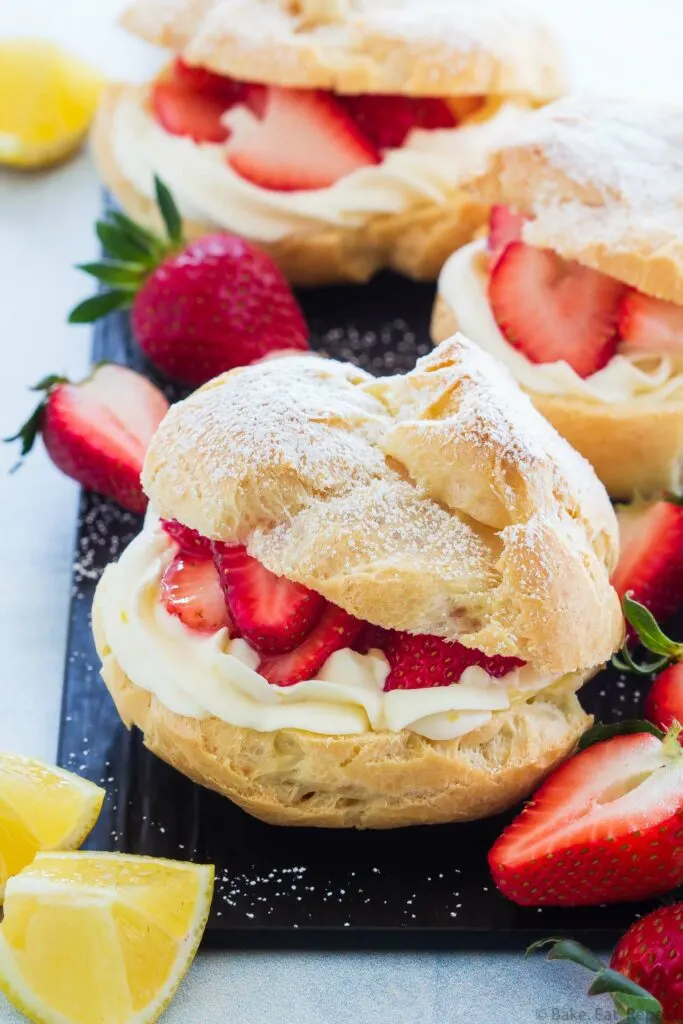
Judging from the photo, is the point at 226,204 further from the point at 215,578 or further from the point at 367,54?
the point at 215,578

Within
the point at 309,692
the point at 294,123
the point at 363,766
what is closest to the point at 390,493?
the point at 309,692

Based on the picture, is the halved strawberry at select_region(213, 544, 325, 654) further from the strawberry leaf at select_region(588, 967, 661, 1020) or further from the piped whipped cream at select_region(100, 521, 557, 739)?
the strawberry leaf at select_region(588, 967, 661, 1020)

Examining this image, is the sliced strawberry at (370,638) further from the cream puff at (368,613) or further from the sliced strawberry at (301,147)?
the sliced strawberry at (301,147)

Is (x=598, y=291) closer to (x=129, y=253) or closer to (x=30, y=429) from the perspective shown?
(x=129, y=253)

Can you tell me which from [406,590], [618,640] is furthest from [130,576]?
[618,640]

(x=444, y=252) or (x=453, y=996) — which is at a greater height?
(x=444, y=252)
